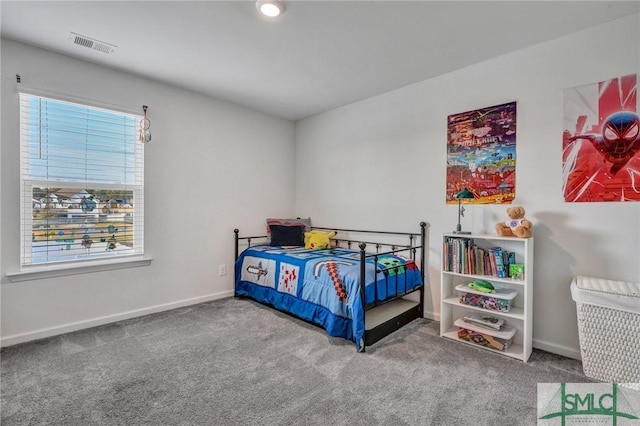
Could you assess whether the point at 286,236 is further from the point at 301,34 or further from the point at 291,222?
the point at 301,34

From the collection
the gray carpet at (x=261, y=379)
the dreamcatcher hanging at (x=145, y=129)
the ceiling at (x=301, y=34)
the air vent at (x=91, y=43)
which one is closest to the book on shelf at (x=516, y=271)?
the gray carpet at (x=261, y=379)

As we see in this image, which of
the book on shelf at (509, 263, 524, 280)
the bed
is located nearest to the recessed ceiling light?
the bed

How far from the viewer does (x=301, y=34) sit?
223 centimetres

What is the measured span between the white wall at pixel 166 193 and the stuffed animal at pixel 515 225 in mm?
2788

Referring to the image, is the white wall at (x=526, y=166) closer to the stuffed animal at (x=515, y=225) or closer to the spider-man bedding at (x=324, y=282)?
the stuffed animal at (x=515, y=225)

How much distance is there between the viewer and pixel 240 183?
12.5 ft

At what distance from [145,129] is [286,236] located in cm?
192

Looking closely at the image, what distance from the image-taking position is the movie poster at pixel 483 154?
2492mm

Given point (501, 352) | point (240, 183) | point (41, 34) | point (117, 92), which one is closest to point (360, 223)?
point (240, 183)

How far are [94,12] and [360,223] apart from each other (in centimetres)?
294

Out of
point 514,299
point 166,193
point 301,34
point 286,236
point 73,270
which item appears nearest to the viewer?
point 301,34

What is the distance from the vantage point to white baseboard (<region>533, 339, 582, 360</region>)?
7.14 feet

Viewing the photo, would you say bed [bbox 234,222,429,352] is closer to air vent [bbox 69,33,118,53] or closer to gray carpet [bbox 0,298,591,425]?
gray carpet [bbox 0,298,591,425]

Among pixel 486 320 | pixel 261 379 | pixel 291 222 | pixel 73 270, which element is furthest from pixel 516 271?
pixel 73 270
